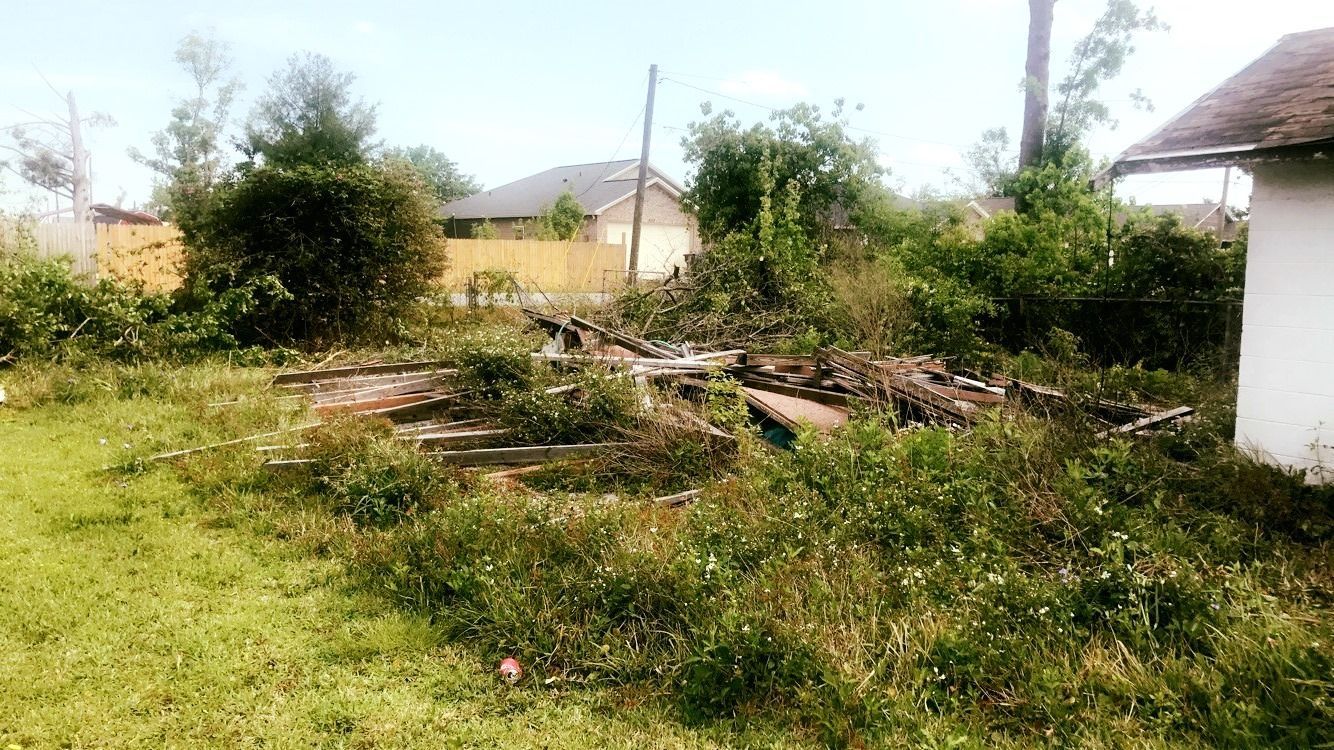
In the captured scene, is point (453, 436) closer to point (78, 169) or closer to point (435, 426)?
point (435, 426)

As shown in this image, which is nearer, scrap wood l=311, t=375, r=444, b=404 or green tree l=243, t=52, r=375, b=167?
scrap wood l=311, t=375, r=444, b=404

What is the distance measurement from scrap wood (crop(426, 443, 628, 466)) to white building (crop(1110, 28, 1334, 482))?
15.1 feet

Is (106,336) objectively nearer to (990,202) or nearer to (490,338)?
(490,338)

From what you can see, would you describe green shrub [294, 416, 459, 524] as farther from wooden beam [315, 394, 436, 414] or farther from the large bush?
the large bush

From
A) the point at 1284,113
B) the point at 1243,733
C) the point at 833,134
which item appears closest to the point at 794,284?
the point at 833,134

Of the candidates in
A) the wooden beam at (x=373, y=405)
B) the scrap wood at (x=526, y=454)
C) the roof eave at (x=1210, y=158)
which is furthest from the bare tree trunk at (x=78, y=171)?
the roof eave at (x=1210, y=158)

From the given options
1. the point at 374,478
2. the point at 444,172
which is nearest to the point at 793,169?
the point at 374,478

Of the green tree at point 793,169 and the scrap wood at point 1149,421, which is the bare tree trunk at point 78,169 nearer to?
the green tree at point 793,169

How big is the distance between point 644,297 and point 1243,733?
11.2 meters

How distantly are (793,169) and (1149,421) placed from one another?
12976 millimetres

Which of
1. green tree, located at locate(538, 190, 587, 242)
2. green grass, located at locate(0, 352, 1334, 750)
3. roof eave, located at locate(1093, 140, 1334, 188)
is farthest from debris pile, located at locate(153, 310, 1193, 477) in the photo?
green tree, located at locate(538, 190, 587, 242)

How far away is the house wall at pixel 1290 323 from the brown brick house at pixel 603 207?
27.0 metres

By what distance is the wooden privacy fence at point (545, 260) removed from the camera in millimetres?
24378

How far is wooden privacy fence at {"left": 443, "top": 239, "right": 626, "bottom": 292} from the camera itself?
24378 mm
